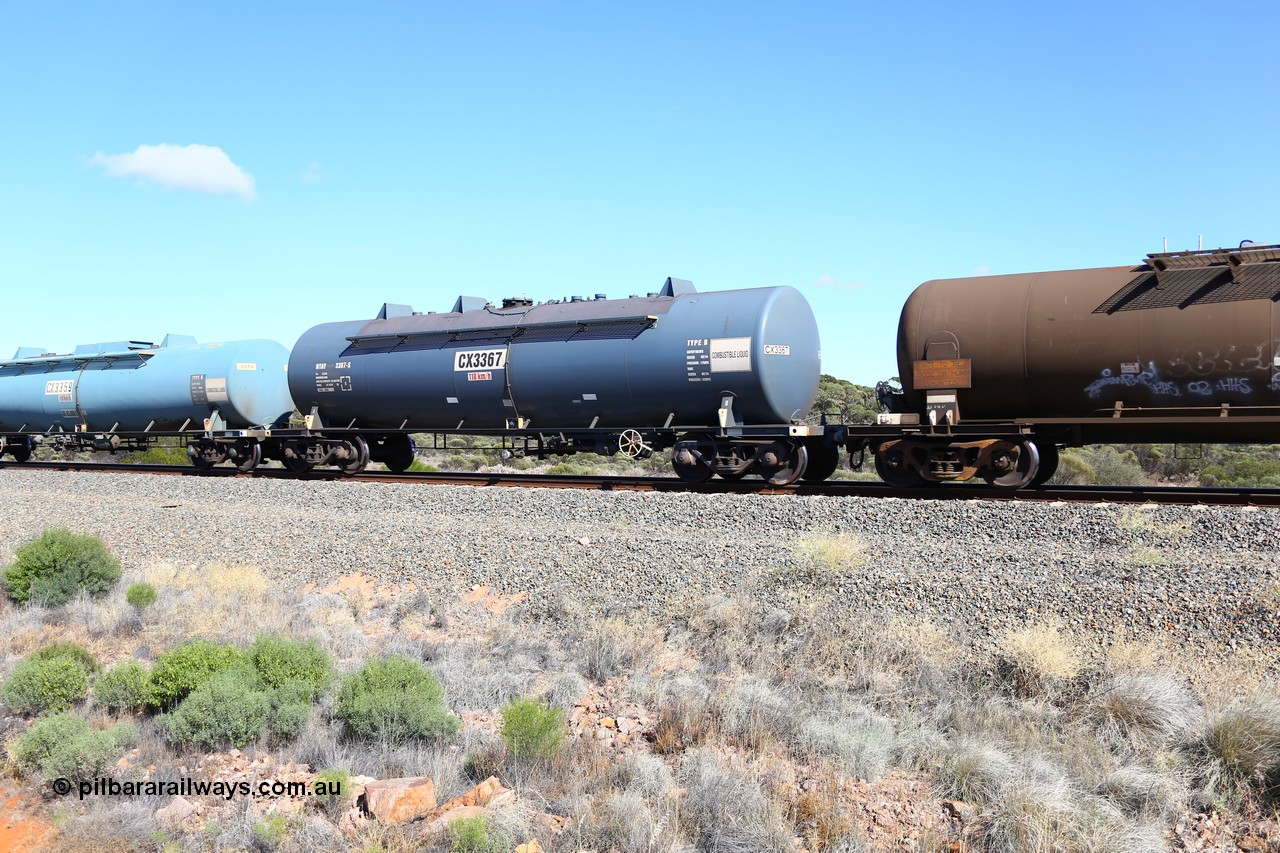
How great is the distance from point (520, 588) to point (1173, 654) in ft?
23.1

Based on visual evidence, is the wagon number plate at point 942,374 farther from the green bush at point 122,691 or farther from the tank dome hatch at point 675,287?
the green bush at point 122,691

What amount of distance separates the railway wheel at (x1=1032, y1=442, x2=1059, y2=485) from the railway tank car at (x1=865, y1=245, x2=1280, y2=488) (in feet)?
0.09

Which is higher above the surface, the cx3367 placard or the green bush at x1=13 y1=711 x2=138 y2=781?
the cx3367 placard

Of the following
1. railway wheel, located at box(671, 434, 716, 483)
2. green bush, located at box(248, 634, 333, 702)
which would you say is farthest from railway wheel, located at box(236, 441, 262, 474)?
green bush, located at box(248, 634, 333, 702)

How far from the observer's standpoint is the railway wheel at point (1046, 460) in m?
15.2

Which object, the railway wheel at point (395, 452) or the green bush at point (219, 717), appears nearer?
the green bush at point (219, 717)

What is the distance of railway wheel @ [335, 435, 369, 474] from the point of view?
2336cm

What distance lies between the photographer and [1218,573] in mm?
9188

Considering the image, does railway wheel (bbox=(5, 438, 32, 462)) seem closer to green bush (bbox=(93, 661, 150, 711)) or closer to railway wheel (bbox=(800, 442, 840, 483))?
railway wheel (bbox=(800, 442, 840, 483))

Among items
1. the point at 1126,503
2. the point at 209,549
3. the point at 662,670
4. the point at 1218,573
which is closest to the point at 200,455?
the point at 209,549

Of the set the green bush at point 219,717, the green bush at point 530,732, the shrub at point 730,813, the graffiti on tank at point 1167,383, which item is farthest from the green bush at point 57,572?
the graffiti on tank at point 1167,383

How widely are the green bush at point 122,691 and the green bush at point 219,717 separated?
0.68m

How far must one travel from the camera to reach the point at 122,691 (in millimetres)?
8086

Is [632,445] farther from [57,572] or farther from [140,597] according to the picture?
[57,572]
